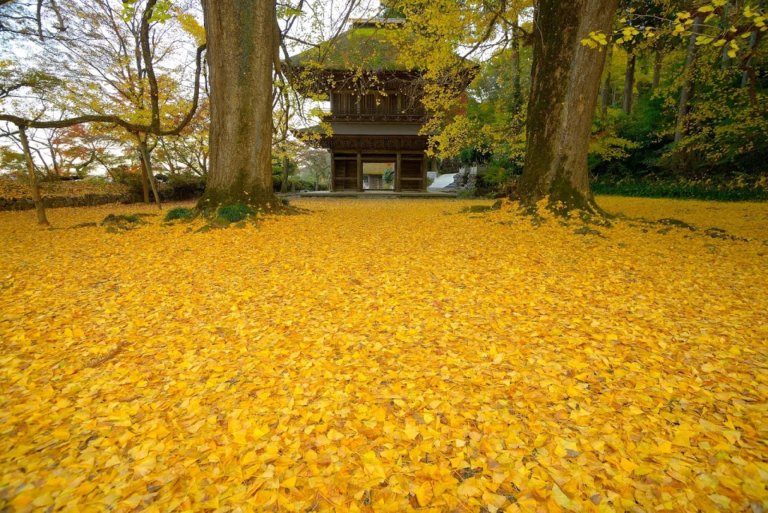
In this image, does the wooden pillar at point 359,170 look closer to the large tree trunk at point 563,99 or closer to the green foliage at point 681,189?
the green foliage at point 681,189

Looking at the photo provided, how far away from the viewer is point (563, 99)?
5.93 m

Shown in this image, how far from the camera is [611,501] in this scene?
118 cm

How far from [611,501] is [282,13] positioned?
34.6 ft

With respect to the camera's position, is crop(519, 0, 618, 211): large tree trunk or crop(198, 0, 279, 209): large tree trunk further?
crop(198, 0, 279, 209): large tree trunk

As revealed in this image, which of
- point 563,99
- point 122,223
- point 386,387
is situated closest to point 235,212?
point 122,223

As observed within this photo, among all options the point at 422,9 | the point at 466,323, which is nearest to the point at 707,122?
the point at 422,9

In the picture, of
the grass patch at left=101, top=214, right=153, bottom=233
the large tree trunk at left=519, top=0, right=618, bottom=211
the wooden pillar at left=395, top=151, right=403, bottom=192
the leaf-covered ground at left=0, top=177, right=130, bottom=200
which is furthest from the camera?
the wooden pillar at left=395, top=151, right=403, bottom=192

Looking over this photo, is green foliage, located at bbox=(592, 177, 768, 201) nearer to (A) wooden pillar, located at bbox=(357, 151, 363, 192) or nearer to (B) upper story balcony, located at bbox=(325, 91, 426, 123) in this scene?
(B) upper story balcony, located at bbox=(325, 91, 426, 123)

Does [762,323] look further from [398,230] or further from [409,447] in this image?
[398,230]

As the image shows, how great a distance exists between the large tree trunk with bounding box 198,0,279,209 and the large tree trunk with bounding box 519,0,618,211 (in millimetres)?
5074

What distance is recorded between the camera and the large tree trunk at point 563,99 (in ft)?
18.7

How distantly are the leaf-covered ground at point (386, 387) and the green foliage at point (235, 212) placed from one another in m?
2.28

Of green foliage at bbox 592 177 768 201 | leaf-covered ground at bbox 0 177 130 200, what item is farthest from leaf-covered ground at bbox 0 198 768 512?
leaf-covered ground at bbox 0 177 130 200

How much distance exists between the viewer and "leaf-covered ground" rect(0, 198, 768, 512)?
1.26m
